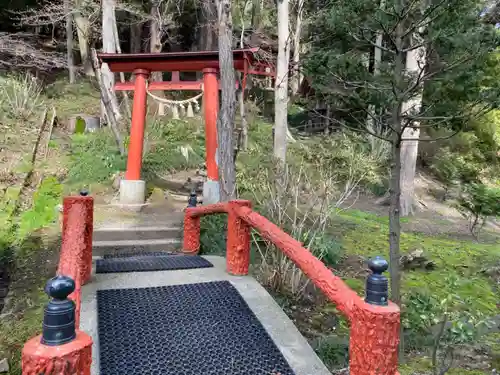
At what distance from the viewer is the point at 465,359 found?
146 inches

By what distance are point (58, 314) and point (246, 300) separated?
1.94m

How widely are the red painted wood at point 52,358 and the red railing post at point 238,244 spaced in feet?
7.48

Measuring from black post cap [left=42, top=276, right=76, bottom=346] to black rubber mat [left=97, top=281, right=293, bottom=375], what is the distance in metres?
0.95

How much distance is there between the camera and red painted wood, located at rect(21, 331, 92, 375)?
1.32 m

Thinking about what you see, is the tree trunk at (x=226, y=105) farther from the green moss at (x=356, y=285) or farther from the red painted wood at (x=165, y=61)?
the green moss at (x=356, y=285)

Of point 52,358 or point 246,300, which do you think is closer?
point 52,358

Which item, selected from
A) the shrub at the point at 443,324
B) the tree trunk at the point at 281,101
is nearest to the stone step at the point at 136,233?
the shrub at the point at 443,324

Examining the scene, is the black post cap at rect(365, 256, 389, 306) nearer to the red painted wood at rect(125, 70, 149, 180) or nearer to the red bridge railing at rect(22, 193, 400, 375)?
the red bridge railing at rect(22, 193, 400, 375)

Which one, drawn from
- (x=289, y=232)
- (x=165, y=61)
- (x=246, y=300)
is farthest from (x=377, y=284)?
(x=165, y=61)

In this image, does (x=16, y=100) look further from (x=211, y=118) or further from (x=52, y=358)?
(x=52, y=358)

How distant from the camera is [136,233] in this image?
237 inches

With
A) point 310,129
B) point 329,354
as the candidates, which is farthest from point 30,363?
point 310,129

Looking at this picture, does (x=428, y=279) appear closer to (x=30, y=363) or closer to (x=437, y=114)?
(x=437, y=114)

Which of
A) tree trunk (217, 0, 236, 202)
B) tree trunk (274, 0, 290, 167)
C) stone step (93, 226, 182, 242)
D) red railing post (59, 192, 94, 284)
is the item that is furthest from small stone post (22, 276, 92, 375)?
tree trunk (274, 0, 290, 167)
